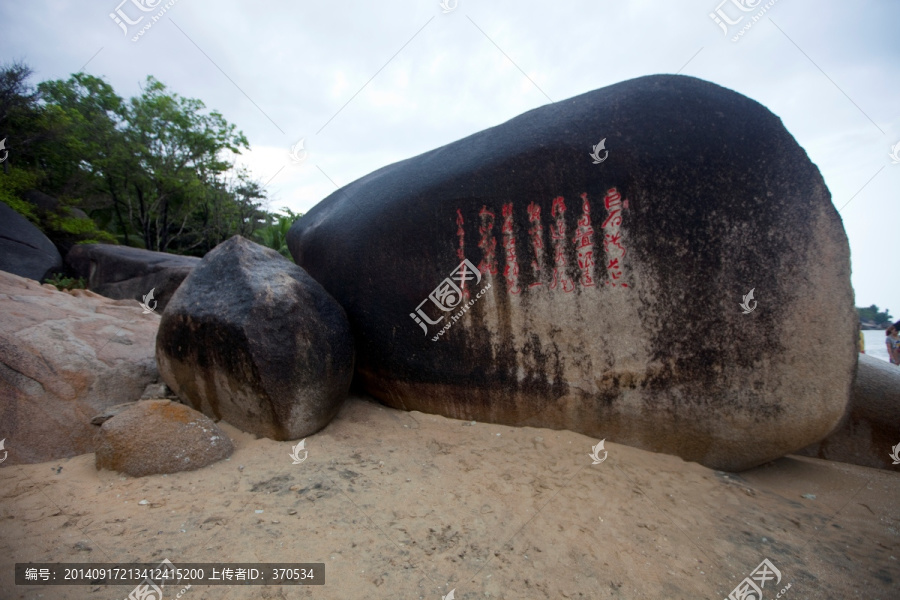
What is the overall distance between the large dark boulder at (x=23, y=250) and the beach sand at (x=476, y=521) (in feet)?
27.0

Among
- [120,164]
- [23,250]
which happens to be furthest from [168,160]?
[23,250]

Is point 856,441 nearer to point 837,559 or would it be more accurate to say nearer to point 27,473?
point 837,559

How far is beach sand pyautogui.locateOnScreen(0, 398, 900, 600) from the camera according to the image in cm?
212

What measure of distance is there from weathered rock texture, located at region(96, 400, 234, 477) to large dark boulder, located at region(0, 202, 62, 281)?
8.38 metres

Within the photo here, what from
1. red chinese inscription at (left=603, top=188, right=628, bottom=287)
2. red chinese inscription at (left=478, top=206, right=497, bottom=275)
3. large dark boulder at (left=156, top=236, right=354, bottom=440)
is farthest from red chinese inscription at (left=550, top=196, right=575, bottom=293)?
large dark boulder at (left=156, top=236, right=354, bottom=440)

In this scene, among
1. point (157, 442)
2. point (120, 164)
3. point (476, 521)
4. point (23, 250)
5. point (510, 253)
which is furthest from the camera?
point (120, 164)

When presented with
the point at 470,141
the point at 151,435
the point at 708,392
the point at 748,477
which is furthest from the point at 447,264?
the point at 748,477

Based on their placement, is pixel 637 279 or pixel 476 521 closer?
pixel 476 521

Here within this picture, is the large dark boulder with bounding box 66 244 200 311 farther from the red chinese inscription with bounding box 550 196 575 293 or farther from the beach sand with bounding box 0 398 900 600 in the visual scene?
the red chinese inscription with bounding box 550 196 575 293

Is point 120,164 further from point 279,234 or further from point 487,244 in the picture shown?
point 487,244

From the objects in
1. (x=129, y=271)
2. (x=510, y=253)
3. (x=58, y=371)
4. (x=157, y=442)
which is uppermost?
(x=129, y=271)

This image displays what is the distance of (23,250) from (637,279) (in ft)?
37.8

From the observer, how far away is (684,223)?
3.12m

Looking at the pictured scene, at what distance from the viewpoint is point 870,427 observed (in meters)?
3.47
